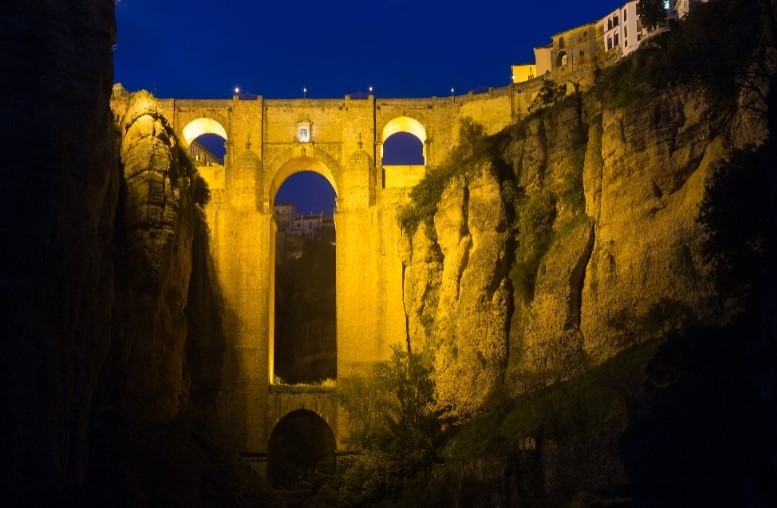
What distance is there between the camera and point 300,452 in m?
51.9

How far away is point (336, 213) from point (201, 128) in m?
8.45

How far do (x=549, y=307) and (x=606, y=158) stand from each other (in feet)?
18.0

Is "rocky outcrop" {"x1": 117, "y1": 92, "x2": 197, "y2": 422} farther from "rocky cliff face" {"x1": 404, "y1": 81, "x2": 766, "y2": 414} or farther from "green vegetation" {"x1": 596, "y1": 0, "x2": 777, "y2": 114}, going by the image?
"green vegetation" {"x1": 596, "y1": 0, "x2": 777, "y2": 114}

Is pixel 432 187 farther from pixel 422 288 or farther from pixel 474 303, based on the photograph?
pixel 474 303

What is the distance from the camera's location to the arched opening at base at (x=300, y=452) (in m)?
44.2

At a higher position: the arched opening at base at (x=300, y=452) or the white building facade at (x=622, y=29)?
the white building facade at (x=622, y=29)

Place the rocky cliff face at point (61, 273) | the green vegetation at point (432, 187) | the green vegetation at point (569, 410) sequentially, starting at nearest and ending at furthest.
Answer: the rocky cliff face at point (61, 273) < the green vegetation at point (569, 410) < the green vegetation at point (432, 187)

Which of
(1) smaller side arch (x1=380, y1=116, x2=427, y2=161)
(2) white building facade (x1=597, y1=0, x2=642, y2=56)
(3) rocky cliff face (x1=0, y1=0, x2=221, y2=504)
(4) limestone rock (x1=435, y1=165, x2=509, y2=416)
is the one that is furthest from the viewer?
(2) white building facade (x1=597, y1=0, x2=642, y2=56)

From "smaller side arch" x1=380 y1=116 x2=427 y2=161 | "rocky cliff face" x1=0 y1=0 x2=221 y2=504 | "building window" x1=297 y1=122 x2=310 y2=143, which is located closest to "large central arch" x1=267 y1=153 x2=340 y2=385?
"building window" x1=297 y1=122 x2=310 y2=143

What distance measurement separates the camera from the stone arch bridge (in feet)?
148

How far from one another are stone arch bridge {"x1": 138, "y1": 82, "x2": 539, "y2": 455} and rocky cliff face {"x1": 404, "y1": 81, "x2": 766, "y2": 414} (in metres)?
2.30

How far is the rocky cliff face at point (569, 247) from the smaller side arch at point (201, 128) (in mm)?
11454

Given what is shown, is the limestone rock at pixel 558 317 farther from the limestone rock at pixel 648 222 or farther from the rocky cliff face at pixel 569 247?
the limestone rock at pixel 648 222

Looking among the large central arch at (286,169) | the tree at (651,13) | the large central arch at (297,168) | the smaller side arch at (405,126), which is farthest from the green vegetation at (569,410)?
the tree at (651,13)
